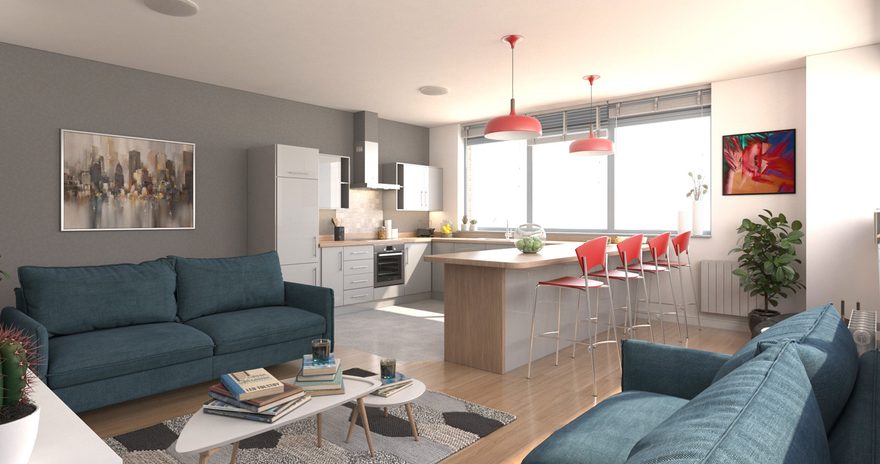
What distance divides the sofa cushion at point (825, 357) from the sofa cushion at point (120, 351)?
9.83 ft


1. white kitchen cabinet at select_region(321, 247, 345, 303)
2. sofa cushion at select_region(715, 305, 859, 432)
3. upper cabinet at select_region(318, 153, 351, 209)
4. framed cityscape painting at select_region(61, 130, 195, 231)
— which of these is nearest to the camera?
sofa cushion at select_region(715, 305, 859, 432)

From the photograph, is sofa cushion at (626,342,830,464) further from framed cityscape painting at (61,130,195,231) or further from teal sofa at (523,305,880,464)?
framed cityscape painting at (61,130,195,231)

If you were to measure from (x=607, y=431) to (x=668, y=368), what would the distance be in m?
0.60

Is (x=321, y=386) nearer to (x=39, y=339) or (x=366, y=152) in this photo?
(x=39, y=339)

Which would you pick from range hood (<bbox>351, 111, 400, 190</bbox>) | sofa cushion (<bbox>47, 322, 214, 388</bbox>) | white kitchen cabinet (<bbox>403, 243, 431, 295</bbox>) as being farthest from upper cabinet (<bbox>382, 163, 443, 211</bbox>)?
sofa cushion (<bbox>47, 322, 214, 388</bbox>)

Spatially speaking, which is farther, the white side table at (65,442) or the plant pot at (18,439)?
the white side table at (65,442)

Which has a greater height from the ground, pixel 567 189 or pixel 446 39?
pixel 446 39

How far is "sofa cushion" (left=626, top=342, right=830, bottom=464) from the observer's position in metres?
0.70

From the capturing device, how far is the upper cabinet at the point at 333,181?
672cm

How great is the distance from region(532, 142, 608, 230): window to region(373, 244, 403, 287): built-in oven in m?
2.02

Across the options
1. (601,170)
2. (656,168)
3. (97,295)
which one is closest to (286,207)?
(97,295)

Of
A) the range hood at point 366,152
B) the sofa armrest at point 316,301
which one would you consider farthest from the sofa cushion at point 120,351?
the range hood at point 366,152

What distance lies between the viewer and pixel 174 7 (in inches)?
144

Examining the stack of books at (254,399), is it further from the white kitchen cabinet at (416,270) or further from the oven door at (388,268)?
the white kitchen cabinet at (416,270)
